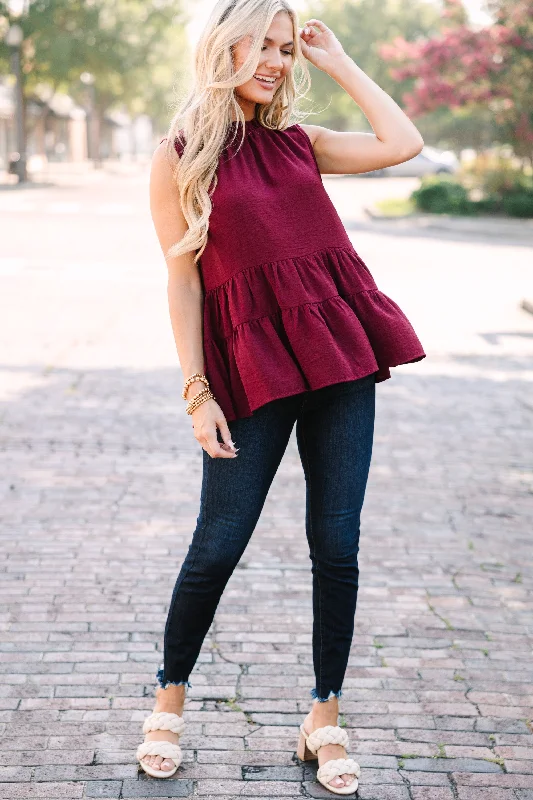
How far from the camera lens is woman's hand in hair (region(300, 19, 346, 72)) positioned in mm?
2730

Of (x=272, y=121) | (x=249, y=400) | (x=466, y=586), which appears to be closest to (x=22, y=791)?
(x=249, y=400)

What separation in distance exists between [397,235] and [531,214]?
5736mm

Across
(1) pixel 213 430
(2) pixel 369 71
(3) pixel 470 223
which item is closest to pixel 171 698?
(1) pixel 213 430

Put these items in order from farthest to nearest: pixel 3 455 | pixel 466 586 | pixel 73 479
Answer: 1. pixel 3 455
2. pixel 73 479
3. pixel 466 586

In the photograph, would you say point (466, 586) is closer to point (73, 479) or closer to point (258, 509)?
point (258, 509)

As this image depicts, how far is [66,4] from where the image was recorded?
39781 millimetres

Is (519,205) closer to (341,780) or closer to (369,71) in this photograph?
(341,780)

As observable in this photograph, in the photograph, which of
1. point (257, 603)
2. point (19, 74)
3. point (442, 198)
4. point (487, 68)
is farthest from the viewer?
point (19, 74)

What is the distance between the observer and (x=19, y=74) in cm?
3512

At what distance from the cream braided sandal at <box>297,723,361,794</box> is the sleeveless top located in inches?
34.8

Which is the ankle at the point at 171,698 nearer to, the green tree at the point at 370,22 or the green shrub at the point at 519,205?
the green shrub at the point at 519,205

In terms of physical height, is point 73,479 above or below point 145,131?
below

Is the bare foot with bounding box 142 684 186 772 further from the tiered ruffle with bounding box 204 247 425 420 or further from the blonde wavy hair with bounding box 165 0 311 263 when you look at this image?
the blonde wavy hair with bounding box 165 0 311 263

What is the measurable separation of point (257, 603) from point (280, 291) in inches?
69.3
